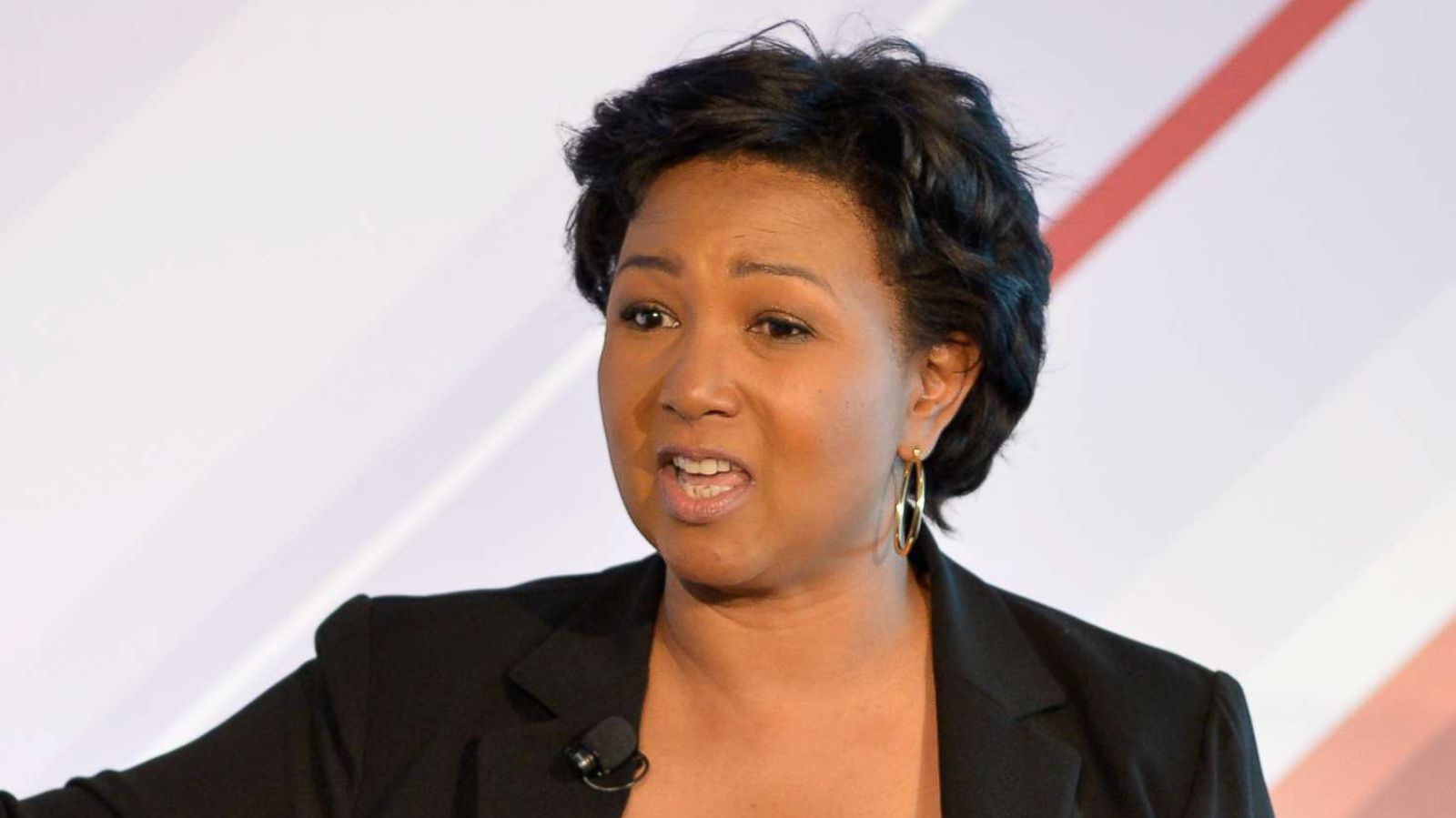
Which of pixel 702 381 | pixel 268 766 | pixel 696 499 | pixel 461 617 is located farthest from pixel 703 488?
pixel 268 766

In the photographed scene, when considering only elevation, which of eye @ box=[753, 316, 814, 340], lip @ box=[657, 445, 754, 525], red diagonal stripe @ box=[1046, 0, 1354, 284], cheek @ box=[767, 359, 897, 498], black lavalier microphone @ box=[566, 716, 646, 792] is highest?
red diagonal stripe @ box=[1046, 0, 1354, 284]

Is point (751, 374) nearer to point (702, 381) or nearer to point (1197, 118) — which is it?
point (702, 381)

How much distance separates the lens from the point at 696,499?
2416 mm

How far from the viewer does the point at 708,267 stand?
2.44m

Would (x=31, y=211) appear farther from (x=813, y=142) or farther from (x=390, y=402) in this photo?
(x=813, y=142)

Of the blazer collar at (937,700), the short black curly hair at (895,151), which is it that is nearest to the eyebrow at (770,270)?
the short black curly hair at (895,151)

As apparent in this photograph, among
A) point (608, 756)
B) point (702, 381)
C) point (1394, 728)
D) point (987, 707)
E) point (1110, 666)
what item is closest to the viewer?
point (702, 381)

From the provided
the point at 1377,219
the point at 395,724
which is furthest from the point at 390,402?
the point at 1377,219

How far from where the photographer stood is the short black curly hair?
2506 mm

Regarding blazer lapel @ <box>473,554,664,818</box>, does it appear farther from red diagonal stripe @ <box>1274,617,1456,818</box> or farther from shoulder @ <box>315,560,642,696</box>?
red diagonal stripe @ <box>1274,617,1456,818</box>

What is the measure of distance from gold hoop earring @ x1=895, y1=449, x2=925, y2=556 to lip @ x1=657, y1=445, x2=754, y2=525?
278 mm

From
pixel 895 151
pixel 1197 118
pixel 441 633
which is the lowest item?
pixel 441 633

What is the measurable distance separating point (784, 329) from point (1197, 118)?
3.75ft

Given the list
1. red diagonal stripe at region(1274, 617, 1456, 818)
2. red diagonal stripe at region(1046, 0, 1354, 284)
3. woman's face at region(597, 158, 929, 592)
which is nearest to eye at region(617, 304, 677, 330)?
woman's face at region(597, 158, 929, 592)
